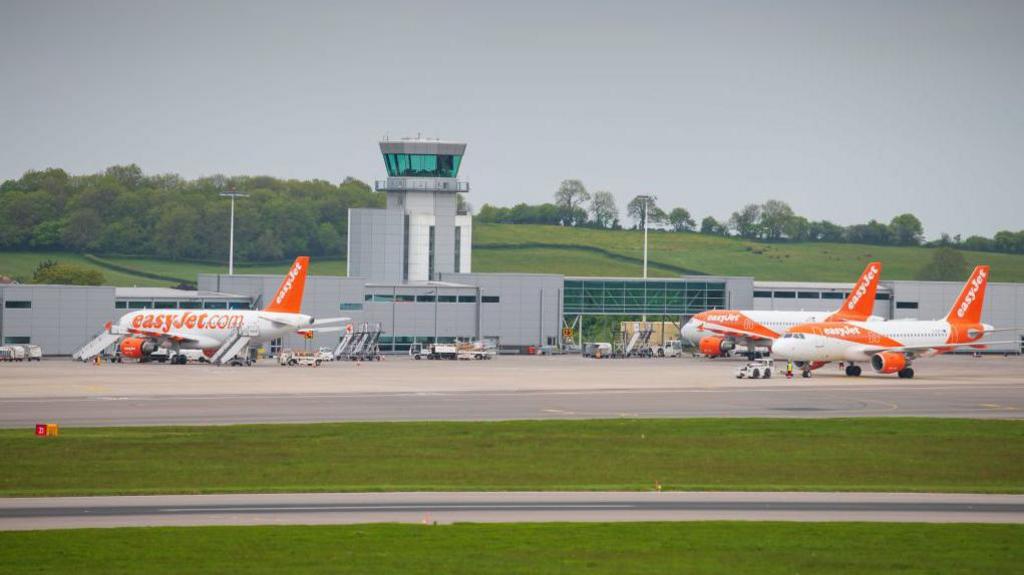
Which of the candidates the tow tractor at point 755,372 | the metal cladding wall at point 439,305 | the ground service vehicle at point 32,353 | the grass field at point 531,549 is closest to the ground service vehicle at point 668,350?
the metal cladding wall at point 439,305

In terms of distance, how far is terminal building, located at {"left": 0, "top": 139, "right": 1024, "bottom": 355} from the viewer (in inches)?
5399

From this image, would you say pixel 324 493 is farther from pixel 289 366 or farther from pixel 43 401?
pixel 289 366

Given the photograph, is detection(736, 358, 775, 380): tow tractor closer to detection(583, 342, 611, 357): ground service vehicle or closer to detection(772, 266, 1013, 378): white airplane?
detection(772, 266, 1013, 378): white airplane

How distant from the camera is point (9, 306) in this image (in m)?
125

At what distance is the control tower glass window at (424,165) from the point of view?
527 feet

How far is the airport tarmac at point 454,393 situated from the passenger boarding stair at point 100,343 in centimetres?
439

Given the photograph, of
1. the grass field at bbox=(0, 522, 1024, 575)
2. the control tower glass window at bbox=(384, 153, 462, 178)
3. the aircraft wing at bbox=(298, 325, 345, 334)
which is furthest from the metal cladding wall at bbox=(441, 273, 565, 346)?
the grass field at bbox=(0, 522, 1024, 575)

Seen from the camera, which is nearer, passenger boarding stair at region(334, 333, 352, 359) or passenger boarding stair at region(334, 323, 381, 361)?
passenger boarding stair at region(334, 333, 352, 359)

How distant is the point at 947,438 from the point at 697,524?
82.7ft

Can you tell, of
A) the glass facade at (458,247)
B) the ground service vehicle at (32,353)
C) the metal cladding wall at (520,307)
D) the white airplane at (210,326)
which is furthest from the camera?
the glass facade at (458,247)

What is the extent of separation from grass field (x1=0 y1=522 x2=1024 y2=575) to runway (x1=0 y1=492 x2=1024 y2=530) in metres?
1.34

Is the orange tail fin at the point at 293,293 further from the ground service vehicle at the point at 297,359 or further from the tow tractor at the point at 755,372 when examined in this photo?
the tow tractor at the point at 755,372

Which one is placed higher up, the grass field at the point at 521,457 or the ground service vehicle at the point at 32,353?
the grass field at the point at 521,457

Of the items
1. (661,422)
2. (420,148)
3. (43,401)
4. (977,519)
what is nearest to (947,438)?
(661,422)
